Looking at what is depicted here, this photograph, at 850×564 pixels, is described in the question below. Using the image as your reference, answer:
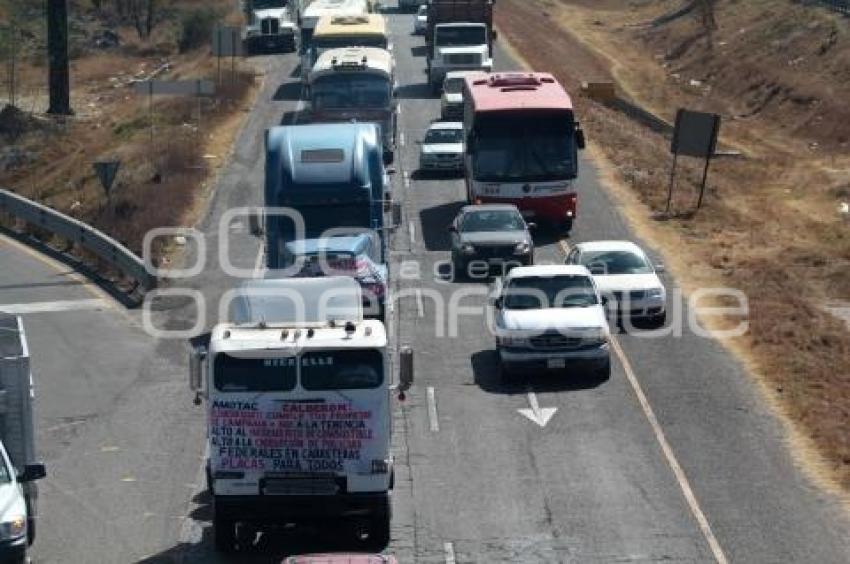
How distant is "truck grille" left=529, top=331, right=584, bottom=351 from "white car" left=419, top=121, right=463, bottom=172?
21954mm

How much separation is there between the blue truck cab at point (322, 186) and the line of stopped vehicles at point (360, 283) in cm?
4

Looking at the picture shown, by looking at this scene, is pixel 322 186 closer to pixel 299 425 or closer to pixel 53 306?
pixel 53 306

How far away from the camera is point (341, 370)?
67.4ft

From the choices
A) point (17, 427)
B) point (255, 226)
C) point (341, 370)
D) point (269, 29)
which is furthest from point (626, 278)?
point (269, 29)

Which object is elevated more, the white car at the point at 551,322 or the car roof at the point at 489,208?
the white car at the point at 551,322

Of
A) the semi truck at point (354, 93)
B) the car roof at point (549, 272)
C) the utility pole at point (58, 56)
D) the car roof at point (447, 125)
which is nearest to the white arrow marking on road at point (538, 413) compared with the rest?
the car roof at point (549, 272)

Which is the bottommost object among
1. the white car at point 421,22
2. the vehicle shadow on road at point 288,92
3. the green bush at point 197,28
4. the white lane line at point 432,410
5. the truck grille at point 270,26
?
the green bush at point 197,28

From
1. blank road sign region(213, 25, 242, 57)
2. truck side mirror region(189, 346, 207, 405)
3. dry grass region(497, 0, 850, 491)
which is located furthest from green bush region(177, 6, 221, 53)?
truck side mirror region(189, 346, 207, 405)

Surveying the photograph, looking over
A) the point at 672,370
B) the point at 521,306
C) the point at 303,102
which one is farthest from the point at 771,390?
the point at 303,102

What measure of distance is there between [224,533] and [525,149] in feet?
75.1

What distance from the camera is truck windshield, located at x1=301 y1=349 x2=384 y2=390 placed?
20.5 m

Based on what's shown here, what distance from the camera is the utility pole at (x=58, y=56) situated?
66375mm

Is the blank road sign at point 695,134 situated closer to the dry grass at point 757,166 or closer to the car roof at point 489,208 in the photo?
the dry grass at point 757,166

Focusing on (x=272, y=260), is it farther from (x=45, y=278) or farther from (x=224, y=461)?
(x=224, y=461)
